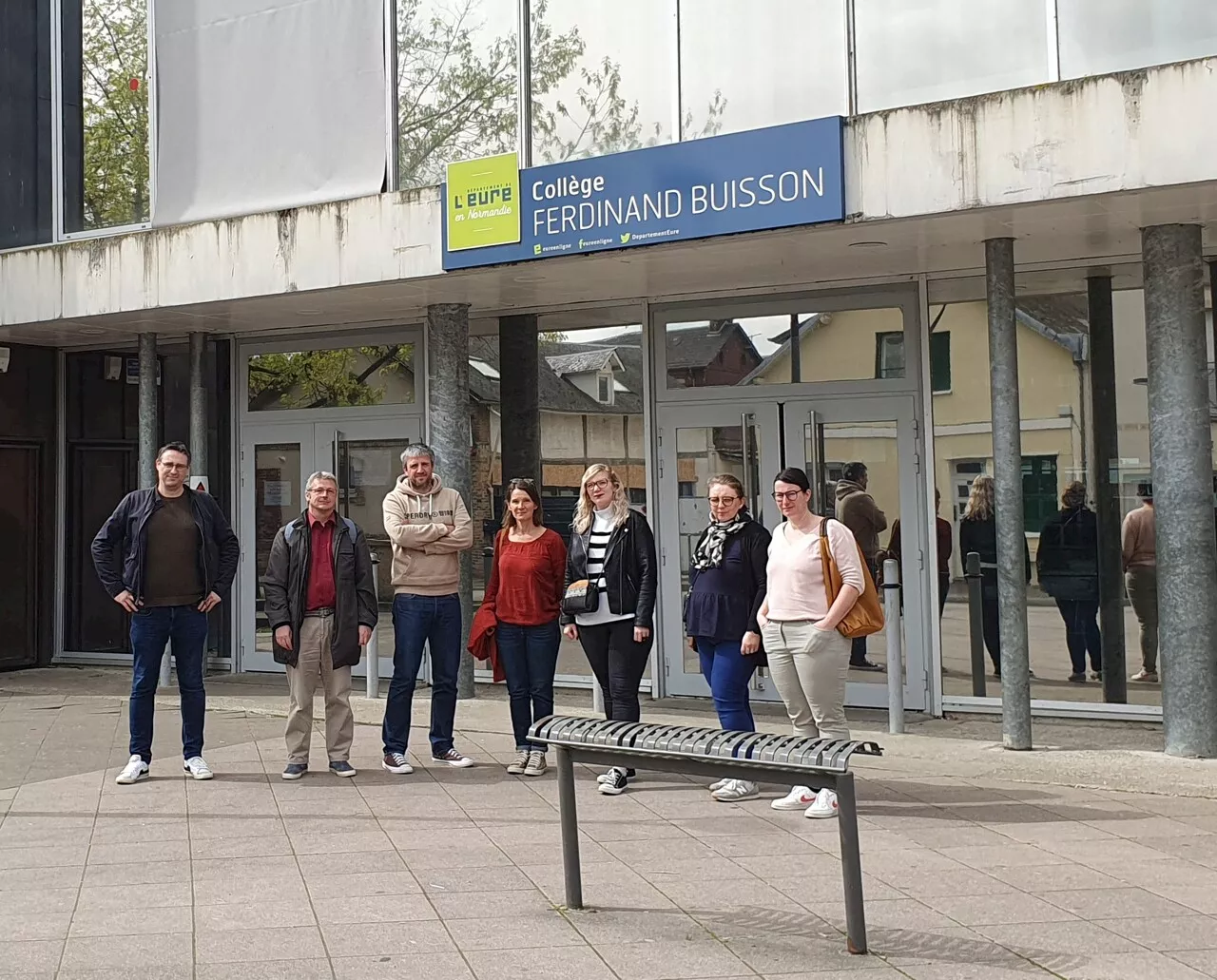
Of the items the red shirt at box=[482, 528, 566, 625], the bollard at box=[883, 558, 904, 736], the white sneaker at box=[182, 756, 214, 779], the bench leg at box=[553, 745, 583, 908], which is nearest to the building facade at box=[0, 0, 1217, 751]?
the bollard at box=[883, 558, 904, 736]

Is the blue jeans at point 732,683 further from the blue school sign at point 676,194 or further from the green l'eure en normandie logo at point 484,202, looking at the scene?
the green l'eure en normandie logo at point 484,202

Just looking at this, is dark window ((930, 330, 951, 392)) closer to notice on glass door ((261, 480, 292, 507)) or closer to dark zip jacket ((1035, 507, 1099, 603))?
dark zip jacket ((1035, 507, 1099, 603))

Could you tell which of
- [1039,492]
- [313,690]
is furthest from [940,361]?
[313,690]

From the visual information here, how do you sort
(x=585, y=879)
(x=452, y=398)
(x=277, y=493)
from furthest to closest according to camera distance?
(x=277, y=493) → (x=452, y=398) → (x=585, y=879)

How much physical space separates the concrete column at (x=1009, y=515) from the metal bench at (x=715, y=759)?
338 centimetres

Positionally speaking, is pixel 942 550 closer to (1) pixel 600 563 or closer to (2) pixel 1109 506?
(2) pixel 1109 506

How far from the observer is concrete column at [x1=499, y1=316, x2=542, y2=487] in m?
11.7

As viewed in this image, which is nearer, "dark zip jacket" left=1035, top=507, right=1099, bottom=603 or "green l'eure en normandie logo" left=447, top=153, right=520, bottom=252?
"green l'eure en normandie logo" left=447, top=153, right=520, bottom=252

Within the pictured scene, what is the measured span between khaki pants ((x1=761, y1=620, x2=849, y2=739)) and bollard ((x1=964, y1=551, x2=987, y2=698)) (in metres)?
3.39

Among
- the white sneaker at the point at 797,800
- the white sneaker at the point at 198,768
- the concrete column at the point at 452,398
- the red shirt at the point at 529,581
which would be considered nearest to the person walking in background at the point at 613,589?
the red shirt at the point at 529,581

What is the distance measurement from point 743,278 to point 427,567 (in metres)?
3.53

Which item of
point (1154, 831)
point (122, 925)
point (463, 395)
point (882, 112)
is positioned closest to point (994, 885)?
point (1154, 831)

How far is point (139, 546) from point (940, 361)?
18.6ft

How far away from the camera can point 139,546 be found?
7.89m
